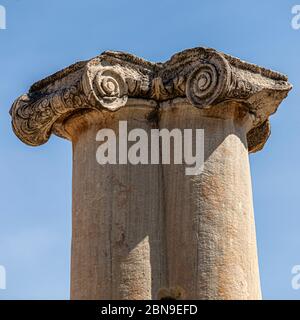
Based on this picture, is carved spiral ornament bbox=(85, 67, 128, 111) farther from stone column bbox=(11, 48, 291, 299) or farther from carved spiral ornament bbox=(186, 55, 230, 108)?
carved spiral ornament bbox=(186, 55, 230, 108)

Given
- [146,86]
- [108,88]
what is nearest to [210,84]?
[146,86]

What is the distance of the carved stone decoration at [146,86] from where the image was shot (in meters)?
14.7

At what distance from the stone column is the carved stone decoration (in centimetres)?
1

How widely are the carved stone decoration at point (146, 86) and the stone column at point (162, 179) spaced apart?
1cm

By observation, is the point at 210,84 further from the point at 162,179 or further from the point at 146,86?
the point at 162,179

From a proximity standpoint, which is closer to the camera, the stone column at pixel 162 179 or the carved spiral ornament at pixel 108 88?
the stone column at pixel 162 179

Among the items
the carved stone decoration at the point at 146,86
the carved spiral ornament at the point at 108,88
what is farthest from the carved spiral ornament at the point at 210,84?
the carved spiral ornament at the point at 108,88

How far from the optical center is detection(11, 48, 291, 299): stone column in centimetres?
1426

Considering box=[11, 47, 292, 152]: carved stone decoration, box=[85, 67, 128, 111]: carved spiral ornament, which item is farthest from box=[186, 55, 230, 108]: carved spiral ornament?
box=[85, 67, 128, 111]: carved spiral ornament

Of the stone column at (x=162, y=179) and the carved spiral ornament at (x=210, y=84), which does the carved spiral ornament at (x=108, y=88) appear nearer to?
the stone column at (x=162, y=179)

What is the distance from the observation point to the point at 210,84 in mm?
14617

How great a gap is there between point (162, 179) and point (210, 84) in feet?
3.96
